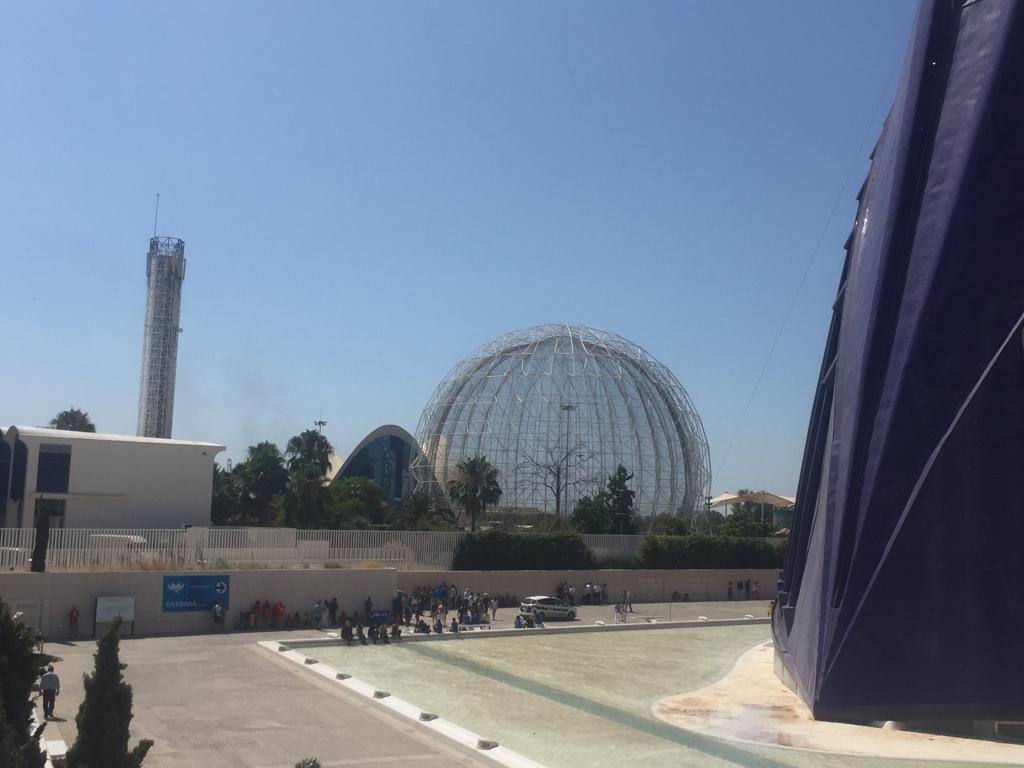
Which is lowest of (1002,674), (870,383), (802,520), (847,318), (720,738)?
(720,738)

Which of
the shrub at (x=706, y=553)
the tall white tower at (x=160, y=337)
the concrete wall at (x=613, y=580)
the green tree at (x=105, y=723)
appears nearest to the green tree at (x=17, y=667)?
the green tree at (x=105, y=723)

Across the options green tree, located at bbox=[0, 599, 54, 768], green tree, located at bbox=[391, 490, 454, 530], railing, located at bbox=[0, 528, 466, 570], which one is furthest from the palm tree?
green tree, located at bbox=[0, 599, 54, 768]

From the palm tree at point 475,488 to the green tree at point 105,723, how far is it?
130ft

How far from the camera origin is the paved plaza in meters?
14.7

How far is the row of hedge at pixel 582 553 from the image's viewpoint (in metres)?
40.5

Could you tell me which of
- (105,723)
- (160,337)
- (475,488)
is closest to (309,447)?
(475,488)

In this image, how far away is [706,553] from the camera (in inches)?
1844

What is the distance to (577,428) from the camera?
60.1 meters

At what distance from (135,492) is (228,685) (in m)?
24.0

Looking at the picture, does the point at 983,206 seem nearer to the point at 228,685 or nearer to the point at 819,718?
the point at 819,718

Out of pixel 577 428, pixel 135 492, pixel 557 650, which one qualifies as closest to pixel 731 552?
pixel 577 428

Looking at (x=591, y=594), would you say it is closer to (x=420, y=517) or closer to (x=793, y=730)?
(x=420, y=517)

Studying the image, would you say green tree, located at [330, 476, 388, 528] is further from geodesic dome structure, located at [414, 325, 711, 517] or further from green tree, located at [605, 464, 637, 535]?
green tree, located at [605, 464, 637, 535]

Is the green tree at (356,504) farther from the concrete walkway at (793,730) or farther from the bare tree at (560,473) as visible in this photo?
the concrete walkway at (793,730)
